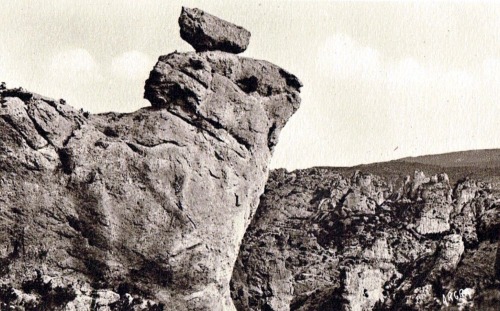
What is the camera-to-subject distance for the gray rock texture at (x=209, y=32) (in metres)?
41.1

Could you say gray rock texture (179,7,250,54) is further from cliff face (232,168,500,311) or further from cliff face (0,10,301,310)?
cliff face (232,168,500,311)

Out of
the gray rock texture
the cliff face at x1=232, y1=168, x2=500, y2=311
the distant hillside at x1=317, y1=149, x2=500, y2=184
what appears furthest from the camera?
the distant hillside at x1=317, y1=149, x2=500, y2=184

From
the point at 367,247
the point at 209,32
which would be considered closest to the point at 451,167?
the point at 367,247

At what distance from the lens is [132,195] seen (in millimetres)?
35719

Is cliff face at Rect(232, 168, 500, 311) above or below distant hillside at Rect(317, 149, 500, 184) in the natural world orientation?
below

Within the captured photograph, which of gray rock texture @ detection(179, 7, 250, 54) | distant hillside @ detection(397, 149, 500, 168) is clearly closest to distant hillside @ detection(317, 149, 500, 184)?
distant hillside @ detection(397, 149, 500, 168)

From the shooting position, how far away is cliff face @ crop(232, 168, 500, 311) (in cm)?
3005

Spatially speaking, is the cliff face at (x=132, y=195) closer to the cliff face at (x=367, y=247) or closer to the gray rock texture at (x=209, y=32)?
the gray rock texture at (x=209, y=32)

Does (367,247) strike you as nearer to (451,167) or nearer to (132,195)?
(132,195)

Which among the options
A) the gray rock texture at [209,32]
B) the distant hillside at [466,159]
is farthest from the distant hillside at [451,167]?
the gray rock texture at [209,32]

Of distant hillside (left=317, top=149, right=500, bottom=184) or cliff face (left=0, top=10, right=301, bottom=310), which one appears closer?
cliff face (left=0, top=10, right=301, bottom=310)

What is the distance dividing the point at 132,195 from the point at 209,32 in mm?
11503

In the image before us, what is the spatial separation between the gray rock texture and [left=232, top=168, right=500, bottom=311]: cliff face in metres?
14.8

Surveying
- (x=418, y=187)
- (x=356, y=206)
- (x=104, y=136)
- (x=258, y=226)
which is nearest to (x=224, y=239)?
(x=104, y=136)
